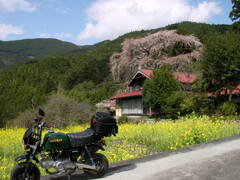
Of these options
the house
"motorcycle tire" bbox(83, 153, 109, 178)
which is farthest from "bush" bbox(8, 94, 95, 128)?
"motorcycle tire" bbox(83, 153, 109, 178)

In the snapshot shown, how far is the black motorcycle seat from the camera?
4227 mm

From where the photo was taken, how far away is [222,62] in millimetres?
18125

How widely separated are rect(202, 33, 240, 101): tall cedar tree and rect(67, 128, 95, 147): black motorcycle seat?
1584cm

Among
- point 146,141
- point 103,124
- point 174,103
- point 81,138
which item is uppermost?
point 103,124

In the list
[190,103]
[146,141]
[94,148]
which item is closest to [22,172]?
[94,148]

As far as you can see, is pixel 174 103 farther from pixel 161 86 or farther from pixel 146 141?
pixel 146 141

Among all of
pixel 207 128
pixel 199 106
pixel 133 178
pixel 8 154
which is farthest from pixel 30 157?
pixel 199 106

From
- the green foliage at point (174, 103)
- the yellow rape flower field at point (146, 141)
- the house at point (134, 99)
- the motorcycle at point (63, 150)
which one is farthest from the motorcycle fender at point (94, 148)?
the house at point (134, 99)

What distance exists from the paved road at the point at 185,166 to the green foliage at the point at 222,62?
42.7 ft

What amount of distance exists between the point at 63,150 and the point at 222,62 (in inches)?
661

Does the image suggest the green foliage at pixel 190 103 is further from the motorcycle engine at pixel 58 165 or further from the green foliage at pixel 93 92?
the green foliage at pixel 93 92

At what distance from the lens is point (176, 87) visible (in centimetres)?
2231

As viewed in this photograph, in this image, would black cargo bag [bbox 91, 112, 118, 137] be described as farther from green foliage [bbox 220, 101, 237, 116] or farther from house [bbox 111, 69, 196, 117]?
house [bbox 111, 69, 196, 117]

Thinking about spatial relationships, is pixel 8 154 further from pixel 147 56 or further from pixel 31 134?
pixel 147 56
